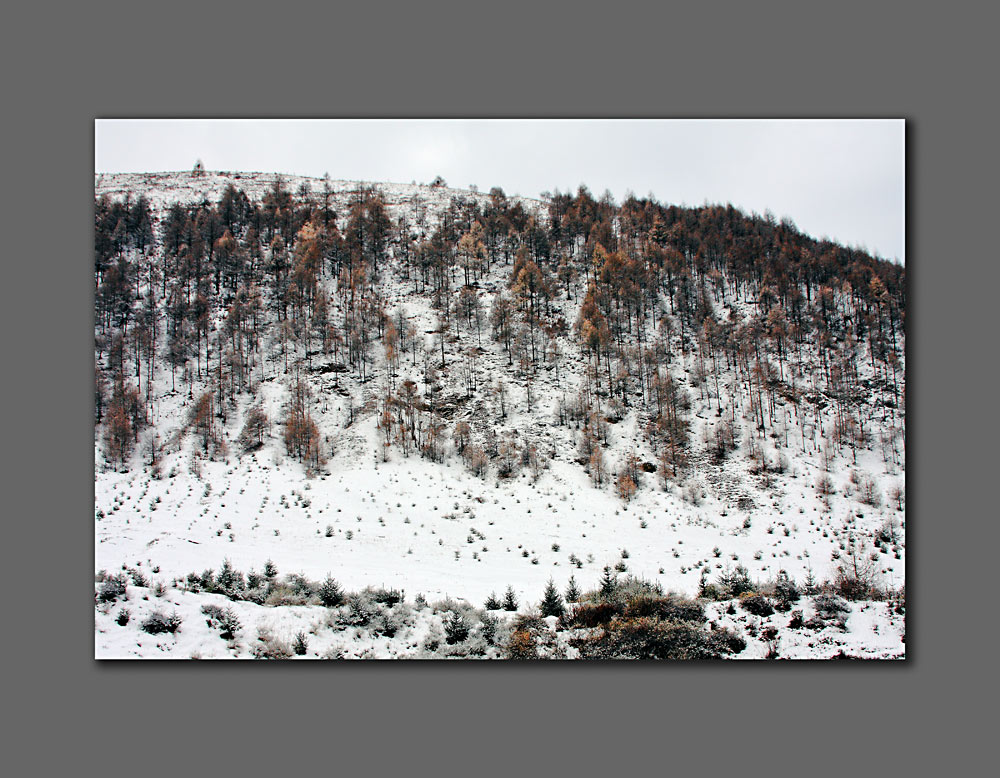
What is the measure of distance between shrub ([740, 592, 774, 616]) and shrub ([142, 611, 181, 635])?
9059 mm

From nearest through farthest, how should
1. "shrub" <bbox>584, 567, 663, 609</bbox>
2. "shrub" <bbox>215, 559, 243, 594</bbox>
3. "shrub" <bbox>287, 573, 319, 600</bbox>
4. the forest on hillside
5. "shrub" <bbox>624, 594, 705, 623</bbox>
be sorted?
"shrub" <bbox>624, 594, 705, 623</bbox> → "shrub" <bbox>215, 559, 243, 594</bbox> → "shrub" <bbox>287, 573, 319, 600</bbox> → "shrub" <bbox>584, 567, 663, 609</bbox> → the forest on hillside

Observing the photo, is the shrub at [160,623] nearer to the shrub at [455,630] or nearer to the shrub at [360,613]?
the shrub at [360,613]

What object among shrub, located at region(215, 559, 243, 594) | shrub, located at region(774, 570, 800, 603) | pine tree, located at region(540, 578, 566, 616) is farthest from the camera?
shrub, located at region(215, 559, 243, 594)

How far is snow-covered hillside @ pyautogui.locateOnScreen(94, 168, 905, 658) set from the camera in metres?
7.94

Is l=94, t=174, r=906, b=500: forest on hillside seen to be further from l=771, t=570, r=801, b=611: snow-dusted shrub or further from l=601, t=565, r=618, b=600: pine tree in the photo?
l=601, t=565, r=618, b=600: pine tree

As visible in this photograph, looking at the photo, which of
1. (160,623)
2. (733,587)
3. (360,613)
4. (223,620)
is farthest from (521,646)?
(733,587)

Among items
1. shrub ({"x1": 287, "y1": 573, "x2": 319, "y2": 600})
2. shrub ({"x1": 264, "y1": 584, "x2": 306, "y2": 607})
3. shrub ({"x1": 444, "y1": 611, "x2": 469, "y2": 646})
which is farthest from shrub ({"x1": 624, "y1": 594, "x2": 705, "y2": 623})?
shrub ({"x1": 287, "y1": 573, "x2": 319, "y2": 600})

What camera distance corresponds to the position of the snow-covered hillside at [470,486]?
7.94 meters

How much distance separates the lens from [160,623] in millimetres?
6746

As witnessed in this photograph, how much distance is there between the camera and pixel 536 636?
742cm

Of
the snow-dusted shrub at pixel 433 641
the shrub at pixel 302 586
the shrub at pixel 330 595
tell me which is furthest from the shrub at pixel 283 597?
the snow-dusted shrub at pixel 433 641

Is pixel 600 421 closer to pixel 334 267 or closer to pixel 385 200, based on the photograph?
pixel 334 267

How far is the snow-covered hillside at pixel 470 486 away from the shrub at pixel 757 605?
0.21m

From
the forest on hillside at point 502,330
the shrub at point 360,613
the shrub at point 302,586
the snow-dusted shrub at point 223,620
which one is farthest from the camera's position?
the forest on hillside at point 502,330
